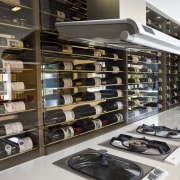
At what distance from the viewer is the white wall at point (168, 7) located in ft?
6.03

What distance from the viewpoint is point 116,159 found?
106 cm

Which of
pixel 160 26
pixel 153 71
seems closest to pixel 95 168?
pixel 153 71

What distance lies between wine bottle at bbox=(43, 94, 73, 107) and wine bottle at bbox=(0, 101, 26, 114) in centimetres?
13

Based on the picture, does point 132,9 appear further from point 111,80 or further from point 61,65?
point 111,80

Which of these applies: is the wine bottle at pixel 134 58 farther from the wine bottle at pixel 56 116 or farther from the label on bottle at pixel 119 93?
the wine bottle at pixel 56 116

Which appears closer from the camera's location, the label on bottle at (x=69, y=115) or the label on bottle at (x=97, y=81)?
the label on bottle at (x=69, y=115)

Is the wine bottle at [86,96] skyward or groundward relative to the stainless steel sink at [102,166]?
skyward

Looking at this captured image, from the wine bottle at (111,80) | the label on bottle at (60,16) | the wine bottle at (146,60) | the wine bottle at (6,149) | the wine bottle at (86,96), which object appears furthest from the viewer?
the wine bottle at (146,60)

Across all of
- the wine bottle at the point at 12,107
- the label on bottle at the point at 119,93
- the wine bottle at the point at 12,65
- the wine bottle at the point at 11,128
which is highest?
the wine bottle at the point at 12,65

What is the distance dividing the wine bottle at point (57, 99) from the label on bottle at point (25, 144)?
0.21m

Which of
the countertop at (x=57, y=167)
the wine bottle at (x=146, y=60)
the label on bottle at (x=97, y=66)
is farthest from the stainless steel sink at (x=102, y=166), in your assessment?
the wine bottle at (x=146, y=60)

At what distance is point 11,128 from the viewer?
3.49ft

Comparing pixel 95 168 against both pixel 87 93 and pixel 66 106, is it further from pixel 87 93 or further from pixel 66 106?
pixel 87 93

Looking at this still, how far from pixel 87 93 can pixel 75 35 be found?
59 centimetres
